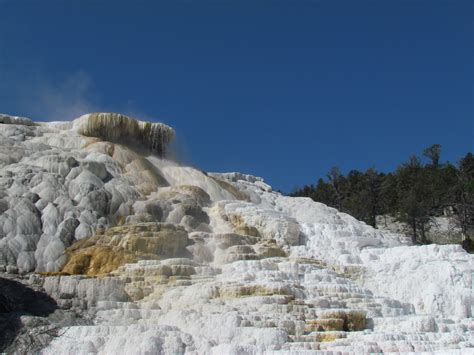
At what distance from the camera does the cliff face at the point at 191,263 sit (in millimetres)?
14055

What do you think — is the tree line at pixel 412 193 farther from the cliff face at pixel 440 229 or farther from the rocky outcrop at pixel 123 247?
the rocky outcrop at pixel 123 247

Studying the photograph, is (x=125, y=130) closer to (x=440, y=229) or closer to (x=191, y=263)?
(x=191, y=263)

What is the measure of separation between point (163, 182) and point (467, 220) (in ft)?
65.5

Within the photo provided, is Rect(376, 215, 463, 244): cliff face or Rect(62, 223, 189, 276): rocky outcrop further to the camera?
Rect(376, 215, 463, 244): cliff face

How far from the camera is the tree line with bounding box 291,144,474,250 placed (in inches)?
1518

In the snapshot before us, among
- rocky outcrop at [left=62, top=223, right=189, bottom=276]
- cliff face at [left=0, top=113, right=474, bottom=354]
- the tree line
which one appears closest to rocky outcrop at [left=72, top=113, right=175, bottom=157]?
cliff face at [left=0, top=113, right=474, bottom=354]

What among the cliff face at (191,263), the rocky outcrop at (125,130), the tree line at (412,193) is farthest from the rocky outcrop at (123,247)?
the tree line at (412,193)

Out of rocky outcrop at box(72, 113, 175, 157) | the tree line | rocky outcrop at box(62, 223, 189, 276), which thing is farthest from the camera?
the tree line

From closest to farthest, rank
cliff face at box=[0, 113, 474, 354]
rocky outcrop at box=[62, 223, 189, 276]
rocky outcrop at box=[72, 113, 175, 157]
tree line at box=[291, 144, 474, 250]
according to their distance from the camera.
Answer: cliff face at box=[0, 113, 474, 354] < rocky outcrop at box=[62, 223, 189, 276] < rocky outcrop at box=[72, 113, 175, 157] < tree line at box=[291, 144, 474, 250]

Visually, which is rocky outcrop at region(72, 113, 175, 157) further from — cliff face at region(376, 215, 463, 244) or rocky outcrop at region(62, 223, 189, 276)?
cliff face at region(376, 215, 463, 244)

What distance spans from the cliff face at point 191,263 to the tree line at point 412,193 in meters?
13.1

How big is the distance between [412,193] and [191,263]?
2410 centimetres

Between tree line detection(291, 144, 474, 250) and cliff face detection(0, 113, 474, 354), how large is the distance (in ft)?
43.0

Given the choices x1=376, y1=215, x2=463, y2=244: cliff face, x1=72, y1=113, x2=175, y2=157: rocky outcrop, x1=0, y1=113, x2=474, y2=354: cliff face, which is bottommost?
x1=0, y1=113, x2=474, y2=354: cliff face
